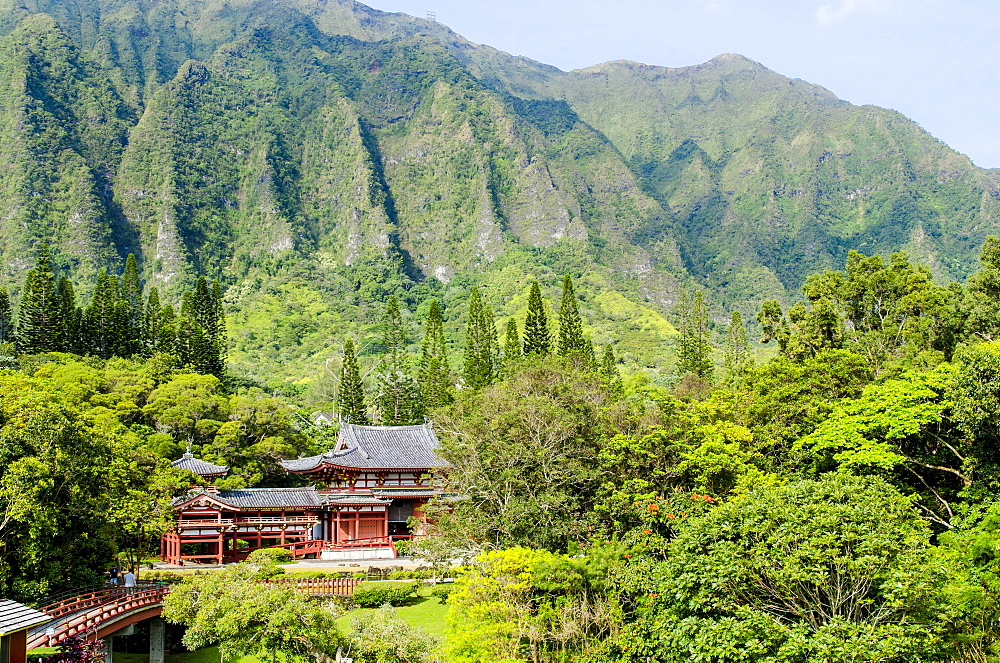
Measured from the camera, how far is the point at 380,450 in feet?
134

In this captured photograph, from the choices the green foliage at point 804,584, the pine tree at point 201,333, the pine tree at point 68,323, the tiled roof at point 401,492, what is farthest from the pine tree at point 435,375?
the green foliage at point 804,584

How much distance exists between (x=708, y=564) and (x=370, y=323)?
98875 mm

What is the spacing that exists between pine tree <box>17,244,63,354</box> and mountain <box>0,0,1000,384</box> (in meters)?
38.7

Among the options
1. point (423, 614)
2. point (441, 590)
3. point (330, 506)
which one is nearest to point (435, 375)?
point (330, 506)

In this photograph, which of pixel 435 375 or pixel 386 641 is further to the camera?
pixel 435 375

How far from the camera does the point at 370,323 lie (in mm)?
113000

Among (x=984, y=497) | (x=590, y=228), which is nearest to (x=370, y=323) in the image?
(x=590, y=228)

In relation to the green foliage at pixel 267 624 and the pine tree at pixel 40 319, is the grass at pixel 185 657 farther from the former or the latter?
the pine tree at pixel 40 319

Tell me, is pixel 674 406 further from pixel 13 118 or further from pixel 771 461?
→ pixel 13 118

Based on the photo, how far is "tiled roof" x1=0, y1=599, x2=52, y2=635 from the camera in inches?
480

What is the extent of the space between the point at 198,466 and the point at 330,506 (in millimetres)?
6922

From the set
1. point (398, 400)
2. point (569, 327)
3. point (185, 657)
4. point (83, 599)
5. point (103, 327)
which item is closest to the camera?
point (83, 599)

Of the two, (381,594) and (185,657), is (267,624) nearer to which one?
(185,657)

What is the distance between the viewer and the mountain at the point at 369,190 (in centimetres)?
12200
